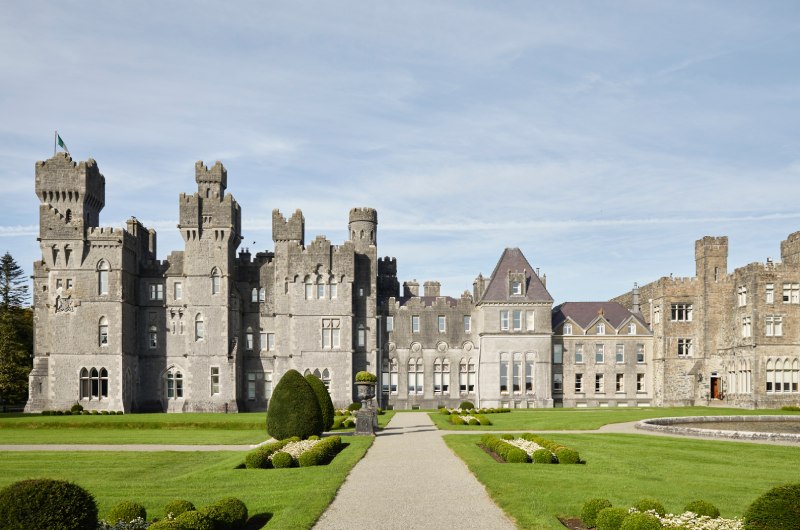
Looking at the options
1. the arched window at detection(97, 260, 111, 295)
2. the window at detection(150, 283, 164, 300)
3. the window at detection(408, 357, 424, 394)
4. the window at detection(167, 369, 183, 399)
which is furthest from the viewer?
the window at detection(408, 357, 424, 394)

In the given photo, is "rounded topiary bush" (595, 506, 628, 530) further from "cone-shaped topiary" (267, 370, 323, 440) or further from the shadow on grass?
"cone-shaped topiary" (267, 370, 323, 440)

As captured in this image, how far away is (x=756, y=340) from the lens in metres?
63.2

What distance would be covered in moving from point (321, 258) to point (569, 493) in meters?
47.6

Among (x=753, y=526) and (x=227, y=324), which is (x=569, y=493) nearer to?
(x=753, y=526)

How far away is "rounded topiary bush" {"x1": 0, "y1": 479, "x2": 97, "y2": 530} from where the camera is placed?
41.3 feet

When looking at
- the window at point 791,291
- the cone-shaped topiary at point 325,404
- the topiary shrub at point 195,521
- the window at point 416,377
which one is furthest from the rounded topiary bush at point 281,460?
the window at point 791,291

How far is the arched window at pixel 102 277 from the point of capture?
62375mm

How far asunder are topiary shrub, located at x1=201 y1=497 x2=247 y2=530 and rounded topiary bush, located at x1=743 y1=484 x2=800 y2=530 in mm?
9377

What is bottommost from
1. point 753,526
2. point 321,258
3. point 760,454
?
point 760,454

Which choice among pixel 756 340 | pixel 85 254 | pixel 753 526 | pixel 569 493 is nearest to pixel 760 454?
pixel 569 493

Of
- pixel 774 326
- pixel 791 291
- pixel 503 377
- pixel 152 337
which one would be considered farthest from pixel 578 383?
pixel 152 337

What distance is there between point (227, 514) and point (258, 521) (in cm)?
173

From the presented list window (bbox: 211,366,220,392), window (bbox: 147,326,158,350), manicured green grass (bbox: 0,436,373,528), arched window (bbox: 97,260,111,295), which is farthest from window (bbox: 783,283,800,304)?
arched window (bbox: 97,260,111,295)

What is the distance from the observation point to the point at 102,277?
6256 centimetres
